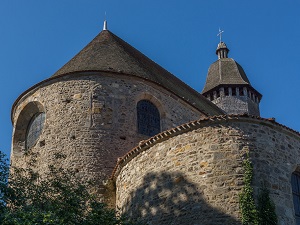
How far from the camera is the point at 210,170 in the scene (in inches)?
505

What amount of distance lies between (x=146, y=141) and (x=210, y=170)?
2205 mm

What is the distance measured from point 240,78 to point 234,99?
1824 millimetres

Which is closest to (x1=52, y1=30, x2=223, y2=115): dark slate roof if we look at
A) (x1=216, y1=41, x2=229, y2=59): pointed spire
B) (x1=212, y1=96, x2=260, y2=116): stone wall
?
(x1=212, y1=96, x2=260, y2=116): stone wall

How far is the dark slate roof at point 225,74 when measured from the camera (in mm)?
33406

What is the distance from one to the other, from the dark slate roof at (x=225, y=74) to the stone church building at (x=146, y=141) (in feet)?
35.4

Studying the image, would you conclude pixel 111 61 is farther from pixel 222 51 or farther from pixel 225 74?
pixel 222 51

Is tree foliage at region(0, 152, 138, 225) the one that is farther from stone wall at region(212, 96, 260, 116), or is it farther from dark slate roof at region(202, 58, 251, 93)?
dark slate roof at region(202, 58, 251, 93)

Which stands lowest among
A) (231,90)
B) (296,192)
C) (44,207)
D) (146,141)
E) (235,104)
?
(44,207)

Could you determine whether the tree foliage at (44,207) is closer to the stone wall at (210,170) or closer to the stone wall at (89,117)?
the stone wall at (210,170)

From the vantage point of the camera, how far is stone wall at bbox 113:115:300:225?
12484mm

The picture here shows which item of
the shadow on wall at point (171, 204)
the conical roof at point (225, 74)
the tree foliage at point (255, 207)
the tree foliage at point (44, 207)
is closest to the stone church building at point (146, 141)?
the shadow on wall at point (171, 204)

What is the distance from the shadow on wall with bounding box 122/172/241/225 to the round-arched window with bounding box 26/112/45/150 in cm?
517

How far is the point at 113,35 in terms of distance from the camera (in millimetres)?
21969

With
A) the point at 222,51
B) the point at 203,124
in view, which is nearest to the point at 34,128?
the point at 203,124
